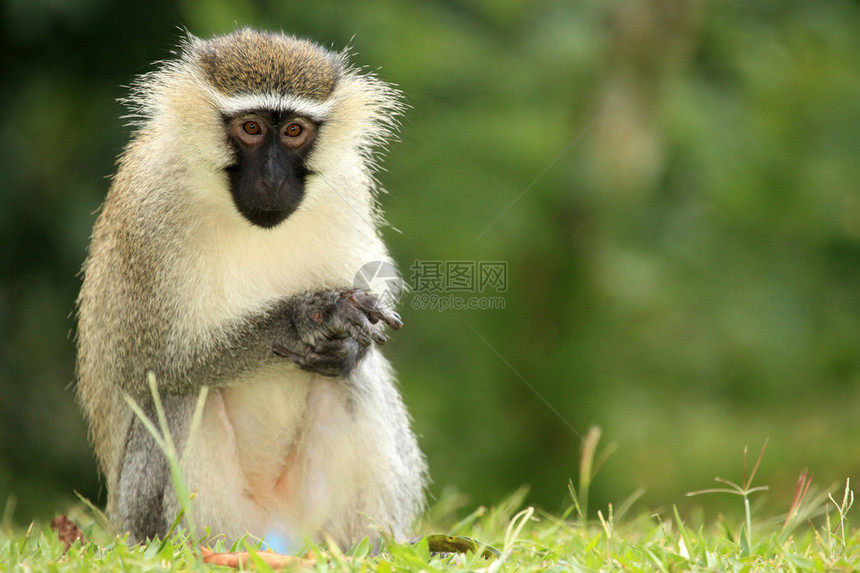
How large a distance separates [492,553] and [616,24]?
5570 mm

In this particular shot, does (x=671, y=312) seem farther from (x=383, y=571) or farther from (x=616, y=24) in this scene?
(x=383, y=571)

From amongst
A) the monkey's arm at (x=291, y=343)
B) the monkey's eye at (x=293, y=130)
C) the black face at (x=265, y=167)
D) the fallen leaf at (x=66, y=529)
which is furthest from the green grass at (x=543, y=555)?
the monkey's eye at (x=293, y=130)

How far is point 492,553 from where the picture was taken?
137 inches

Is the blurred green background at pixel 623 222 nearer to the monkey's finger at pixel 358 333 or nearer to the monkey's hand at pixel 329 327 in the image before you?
the monkey's hand at pixel 329 327

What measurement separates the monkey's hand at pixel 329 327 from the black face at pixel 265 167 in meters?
0.41

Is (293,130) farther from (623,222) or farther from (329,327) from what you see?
(623,222)

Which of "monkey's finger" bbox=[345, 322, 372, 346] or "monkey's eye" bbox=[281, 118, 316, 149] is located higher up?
"monkey's eye" bbox=[281, 118, 316, 149]

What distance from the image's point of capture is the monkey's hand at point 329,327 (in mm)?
3994

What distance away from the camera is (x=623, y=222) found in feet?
26.1

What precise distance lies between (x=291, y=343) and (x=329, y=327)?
23 centimetres

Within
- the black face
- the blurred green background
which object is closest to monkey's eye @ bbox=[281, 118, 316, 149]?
the black face

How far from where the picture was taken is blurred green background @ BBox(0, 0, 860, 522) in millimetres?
7730

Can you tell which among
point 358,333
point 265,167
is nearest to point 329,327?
point 358,333

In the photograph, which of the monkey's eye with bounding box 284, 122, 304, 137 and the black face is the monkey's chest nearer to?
the black face
